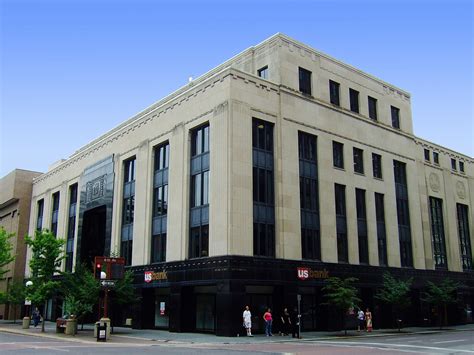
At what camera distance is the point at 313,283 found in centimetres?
3834

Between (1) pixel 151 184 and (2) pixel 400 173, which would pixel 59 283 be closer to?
(1) pixel 151 184

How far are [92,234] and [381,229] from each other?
30.2 m

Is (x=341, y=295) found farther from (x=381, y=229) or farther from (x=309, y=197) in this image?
(x=381, y=229)

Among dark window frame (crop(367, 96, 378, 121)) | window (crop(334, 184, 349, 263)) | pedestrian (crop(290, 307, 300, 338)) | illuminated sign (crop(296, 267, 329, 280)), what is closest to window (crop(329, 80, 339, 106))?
dark window frame (crop(367, 96, 378, 121))

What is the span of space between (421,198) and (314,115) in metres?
17.2

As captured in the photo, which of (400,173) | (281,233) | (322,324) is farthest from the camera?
(400,173)

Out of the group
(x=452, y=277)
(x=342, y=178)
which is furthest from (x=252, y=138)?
(x=452, y=277)

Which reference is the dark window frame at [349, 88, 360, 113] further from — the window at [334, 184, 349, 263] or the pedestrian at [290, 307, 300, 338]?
the pedestrian at [290, 307, 300, 338]

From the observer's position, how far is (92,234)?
2147 inches

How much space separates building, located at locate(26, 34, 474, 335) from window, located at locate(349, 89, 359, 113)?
229 mm

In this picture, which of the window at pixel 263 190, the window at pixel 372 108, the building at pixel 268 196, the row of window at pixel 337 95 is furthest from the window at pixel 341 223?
the window at pixel 372 108

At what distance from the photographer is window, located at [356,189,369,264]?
43.8m

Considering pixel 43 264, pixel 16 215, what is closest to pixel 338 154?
pixel 43 264

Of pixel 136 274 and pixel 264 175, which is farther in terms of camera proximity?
pixel 136 274
